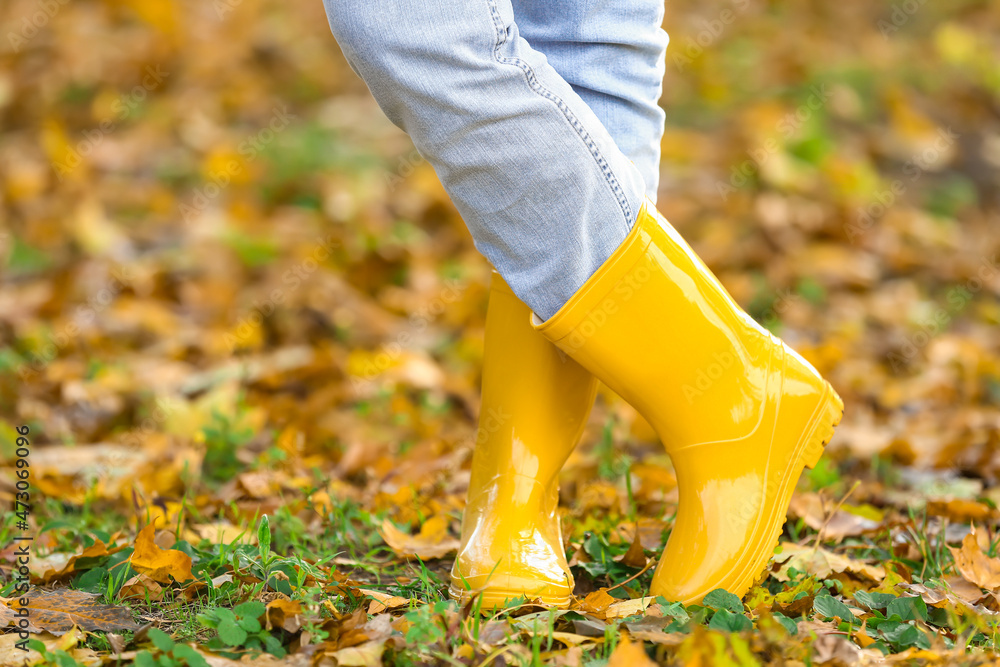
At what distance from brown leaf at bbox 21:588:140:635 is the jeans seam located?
30.9 inches

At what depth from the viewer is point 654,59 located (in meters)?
1.21

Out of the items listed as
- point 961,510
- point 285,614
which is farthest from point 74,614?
point 961,510

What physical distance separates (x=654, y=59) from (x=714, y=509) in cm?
62

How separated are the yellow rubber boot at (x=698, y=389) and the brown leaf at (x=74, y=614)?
0.63m

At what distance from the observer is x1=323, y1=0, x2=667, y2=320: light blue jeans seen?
968 mm

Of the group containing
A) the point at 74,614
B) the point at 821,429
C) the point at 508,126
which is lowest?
the point at 74,614

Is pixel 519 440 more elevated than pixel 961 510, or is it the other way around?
pixel 519 440

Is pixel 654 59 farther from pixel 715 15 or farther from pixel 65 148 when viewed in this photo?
pixel 715 15

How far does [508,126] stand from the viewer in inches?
39.4

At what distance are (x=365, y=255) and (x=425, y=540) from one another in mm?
1699

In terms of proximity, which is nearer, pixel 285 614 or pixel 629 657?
pixel 629 657

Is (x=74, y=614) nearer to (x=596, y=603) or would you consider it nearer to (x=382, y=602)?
(x=382, y=602)

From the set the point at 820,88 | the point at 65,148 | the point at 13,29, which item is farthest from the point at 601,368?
the point at 13,29

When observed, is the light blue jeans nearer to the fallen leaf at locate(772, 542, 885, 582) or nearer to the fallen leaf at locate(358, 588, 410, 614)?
the fallen leaf at locate(358, 588, 410, 614)
